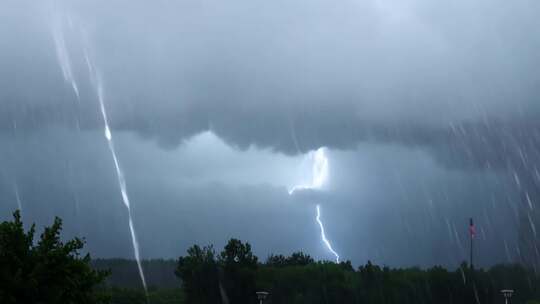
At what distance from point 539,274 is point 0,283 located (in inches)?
3920

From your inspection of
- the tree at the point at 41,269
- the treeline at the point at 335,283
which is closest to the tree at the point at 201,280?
the treeline at the point at 335,283

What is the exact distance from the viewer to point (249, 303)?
114 m

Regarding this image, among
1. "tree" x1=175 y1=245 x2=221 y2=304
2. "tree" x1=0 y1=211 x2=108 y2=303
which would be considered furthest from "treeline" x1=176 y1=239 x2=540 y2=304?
"tree" x1=0 y1=211 x2=108 y2=303

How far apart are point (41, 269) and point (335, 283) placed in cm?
9462

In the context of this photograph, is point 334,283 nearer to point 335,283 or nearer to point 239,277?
point 335,283

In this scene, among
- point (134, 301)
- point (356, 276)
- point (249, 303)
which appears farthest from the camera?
point (134, 301)

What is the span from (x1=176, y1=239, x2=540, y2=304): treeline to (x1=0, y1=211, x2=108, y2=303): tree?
82.2 meters

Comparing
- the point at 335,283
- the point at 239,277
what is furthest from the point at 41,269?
the point at 335,283

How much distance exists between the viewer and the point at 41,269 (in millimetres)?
29562

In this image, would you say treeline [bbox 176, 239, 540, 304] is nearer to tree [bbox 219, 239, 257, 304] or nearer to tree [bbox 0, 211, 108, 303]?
tree [bbox 219, 239, 257, 304]

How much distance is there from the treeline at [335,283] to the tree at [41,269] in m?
82.2

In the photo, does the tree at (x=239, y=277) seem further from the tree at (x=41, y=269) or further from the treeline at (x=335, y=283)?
the tree at (x=41, y=269)

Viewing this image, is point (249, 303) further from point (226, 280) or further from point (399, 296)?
point (399, 296)

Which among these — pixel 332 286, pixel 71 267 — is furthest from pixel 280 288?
pixel 71 267
